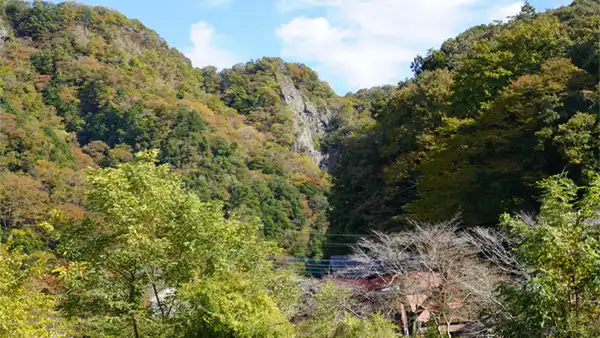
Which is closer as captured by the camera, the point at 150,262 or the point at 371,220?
the point at 150,262

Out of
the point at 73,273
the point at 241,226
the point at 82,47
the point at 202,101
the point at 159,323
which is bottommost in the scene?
the point at 159,323

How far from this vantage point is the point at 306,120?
93.4 meters

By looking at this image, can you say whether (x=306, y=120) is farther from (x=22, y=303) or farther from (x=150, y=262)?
(x=22, y=303)

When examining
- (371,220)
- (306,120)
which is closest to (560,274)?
(371,220)

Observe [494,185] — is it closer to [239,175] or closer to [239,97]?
[239,175]

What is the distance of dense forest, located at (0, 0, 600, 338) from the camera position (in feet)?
24.1

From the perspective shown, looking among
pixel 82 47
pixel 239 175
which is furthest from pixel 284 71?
pixel 239 175

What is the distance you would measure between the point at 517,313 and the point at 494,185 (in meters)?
11.8

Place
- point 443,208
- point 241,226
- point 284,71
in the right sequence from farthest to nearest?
point 284,71 < point 443,208 < point 241,226

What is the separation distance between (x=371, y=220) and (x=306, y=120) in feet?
223

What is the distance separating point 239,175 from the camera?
5312 cm

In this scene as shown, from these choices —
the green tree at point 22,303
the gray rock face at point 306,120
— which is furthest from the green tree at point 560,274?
the gray rock face at point 306,120

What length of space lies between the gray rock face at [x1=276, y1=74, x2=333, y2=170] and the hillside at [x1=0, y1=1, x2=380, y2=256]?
16.0 inches

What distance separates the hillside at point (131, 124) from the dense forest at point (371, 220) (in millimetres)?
298
